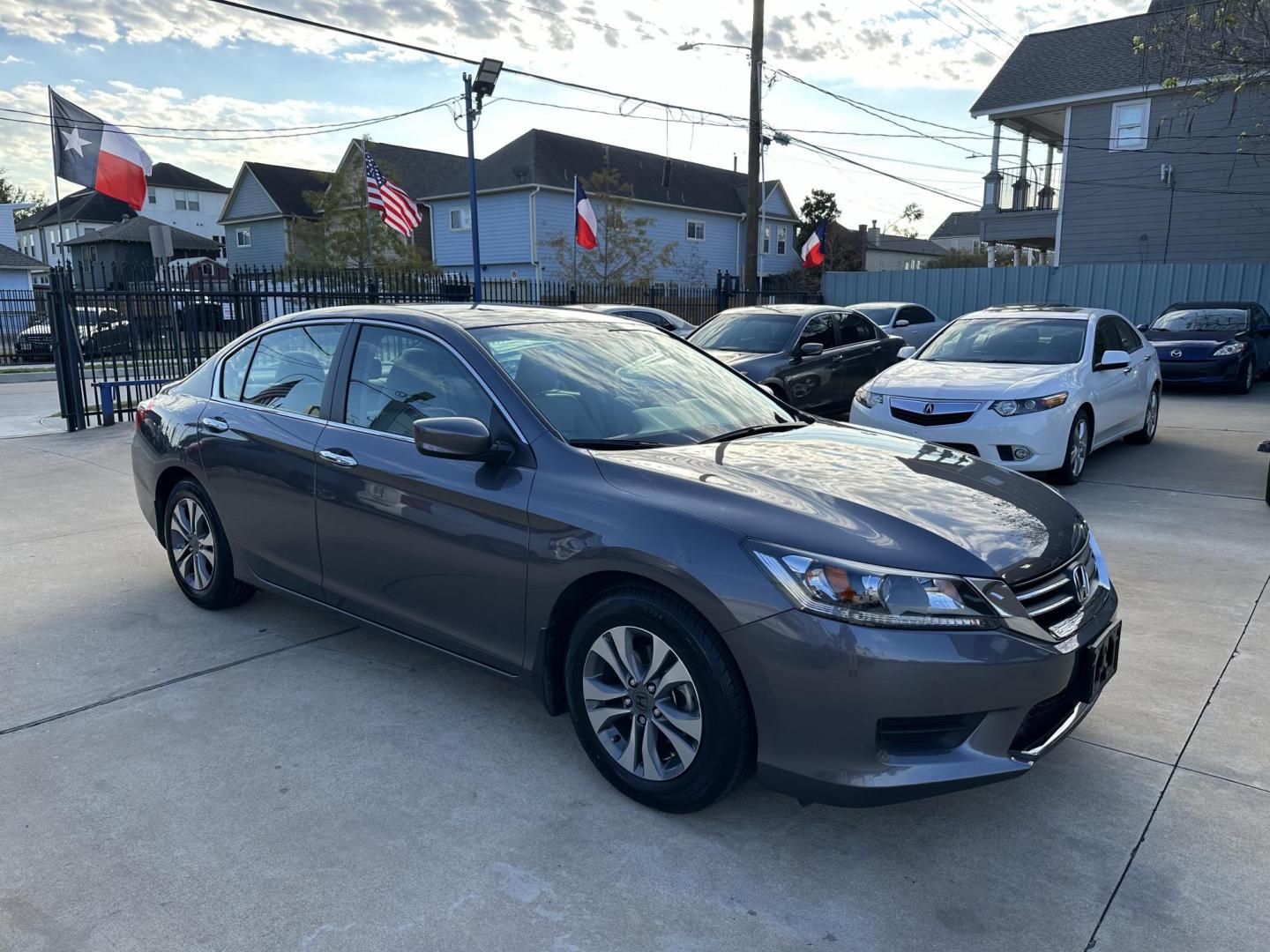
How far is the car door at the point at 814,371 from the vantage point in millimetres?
10297

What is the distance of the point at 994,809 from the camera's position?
306 cm

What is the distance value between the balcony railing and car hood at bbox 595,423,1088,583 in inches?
960

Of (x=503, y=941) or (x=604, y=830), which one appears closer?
(x=503, y=941)

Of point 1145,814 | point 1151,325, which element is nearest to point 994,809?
point 1145,814

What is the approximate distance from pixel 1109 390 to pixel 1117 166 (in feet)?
56.6

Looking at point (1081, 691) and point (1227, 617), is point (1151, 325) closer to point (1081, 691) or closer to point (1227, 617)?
point (1227, 617)

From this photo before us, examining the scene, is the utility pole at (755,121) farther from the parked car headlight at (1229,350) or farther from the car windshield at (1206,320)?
the parked car headlight at (1229,350)

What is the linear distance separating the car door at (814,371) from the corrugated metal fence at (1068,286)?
38.7 feet

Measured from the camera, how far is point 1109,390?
28.4 ft

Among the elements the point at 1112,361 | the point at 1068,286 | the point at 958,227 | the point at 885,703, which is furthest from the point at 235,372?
the point at 958,227

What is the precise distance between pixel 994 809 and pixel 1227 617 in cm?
255

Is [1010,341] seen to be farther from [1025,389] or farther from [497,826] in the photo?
[497,826]

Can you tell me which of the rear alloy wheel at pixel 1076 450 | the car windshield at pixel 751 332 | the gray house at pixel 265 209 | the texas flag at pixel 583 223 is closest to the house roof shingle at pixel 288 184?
the gray house at pixel 265 209

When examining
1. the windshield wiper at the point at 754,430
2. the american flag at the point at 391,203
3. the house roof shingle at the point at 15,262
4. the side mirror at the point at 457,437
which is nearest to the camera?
the side mirror at the point at 457,437
